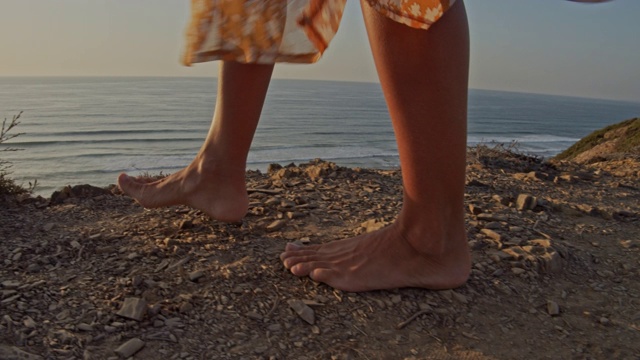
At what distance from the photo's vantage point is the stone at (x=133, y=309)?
4.89ft

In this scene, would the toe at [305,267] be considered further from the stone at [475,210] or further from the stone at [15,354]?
the stone at [475,210]

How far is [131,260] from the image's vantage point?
1860 millimetres

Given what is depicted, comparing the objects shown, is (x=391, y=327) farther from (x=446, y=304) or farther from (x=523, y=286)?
(x=523, y=286)

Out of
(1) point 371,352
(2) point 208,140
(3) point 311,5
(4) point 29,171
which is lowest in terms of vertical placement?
(4) point 29,171

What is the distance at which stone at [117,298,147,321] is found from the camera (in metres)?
1.49

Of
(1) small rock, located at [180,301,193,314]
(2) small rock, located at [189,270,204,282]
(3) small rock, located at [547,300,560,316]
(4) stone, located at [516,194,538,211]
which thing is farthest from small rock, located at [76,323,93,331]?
(4) stone, located at [516,194,538,211]

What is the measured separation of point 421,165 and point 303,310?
530mm

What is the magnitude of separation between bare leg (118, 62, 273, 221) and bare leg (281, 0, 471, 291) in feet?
1.35

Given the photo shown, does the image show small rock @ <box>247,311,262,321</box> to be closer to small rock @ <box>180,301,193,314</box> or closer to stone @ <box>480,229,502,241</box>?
small rock @ <box>180,301,193,314</box>

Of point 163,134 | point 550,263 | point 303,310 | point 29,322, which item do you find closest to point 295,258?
point 303,310

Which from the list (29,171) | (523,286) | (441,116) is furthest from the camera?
(29,171)

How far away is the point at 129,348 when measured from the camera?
137 cm

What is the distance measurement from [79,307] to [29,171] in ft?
44.5

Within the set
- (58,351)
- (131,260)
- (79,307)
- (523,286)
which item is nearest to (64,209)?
(131,260)
